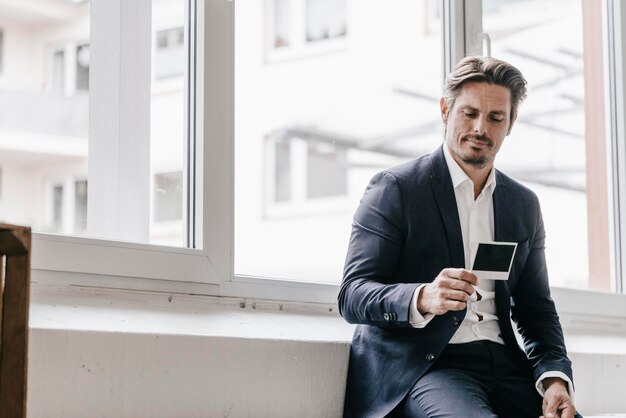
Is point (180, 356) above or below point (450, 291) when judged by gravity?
below

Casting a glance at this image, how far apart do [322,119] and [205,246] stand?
764mm

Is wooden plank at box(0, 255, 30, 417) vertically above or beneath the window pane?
beneath

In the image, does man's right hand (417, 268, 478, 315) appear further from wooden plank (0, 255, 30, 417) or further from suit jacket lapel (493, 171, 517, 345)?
wooden plank (0, 255, 30, 417)

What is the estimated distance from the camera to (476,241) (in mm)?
2623

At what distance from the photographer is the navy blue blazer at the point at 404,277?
2430 mm

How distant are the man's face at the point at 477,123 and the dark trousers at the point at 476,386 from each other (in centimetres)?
50

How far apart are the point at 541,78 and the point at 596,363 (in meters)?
1.24

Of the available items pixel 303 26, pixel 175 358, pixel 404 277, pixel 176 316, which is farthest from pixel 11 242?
pixel 303 26

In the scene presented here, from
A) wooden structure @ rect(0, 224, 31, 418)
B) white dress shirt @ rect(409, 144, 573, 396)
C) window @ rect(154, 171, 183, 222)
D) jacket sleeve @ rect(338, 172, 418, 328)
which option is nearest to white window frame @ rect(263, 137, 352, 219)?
window @ rect(154, 171, 183, 222)

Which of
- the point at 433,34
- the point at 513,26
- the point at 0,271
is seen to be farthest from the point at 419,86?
the point at 0,271

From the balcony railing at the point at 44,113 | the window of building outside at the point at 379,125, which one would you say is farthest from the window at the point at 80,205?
the window of building outside at the point at 379,125

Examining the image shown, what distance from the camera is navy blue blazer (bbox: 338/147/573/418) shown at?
7.97 ft

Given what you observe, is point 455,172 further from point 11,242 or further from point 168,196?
point 11,242

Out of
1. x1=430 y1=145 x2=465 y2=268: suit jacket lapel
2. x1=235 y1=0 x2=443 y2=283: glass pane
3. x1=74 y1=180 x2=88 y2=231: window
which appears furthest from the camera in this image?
x1=235 y1=0 x2=443 y2=283: glass pane
